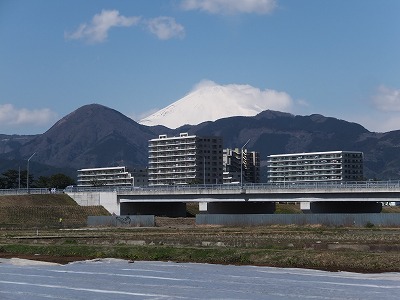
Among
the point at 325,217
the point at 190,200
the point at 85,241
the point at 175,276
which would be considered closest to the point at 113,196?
the point at 190,200

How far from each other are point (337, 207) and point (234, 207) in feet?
62.8

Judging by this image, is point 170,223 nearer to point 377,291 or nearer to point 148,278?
point 148,278

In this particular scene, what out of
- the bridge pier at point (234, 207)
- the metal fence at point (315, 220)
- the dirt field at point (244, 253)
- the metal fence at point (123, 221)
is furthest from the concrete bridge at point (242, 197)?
the dirt field at point (244, 253)

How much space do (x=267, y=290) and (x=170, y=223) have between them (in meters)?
89.8

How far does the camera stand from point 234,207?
133750 mm

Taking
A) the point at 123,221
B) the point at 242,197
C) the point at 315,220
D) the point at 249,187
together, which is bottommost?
the point at 123,221

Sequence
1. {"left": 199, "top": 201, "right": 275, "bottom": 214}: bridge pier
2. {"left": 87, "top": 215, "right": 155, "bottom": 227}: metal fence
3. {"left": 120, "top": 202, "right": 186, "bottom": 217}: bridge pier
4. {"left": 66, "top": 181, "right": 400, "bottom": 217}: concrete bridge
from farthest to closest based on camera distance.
A: {"left": 120, "top": 202, "right": 186, "bottom": 217}: bridge pier → {"left": 199, "top": 201, "right": 275, "bottom": 214}: bridge pier → {"left": 87, "top": 215, "right": 155, "bottom": 227}: metal fence → {"left": 66, "top": 181, "right": 400, "bottom": 217}: concrete bridge

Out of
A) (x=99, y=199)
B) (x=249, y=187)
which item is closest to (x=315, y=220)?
(x=249, y=187)

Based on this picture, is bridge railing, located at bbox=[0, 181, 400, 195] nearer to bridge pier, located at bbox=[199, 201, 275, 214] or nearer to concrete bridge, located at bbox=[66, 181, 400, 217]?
concrete bridge, located at bbox=[66, 181, 400, 217]

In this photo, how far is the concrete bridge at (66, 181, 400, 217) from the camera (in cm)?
10919

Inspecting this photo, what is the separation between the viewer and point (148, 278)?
3828 centimetres

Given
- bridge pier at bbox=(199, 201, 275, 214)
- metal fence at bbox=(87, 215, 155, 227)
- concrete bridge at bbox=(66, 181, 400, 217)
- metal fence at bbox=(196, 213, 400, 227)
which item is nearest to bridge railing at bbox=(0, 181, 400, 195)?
concrete bridge at bbox=(66, 181, 400, 217)

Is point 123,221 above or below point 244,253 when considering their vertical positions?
above

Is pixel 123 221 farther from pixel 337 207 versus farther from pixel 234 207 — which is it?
pixel 337 207
